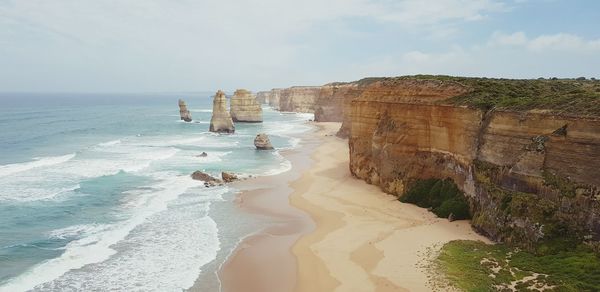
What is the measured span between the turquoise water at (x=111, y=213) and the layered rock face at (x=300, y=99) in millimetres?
71395

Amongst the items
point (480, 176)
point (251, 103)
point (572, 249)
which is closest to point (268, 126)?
point (251, 103)

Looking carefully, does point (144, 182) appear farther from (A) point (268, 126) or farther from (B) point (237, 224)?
(A) point (268, 126)

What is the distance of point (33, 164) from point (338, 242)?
113 ft

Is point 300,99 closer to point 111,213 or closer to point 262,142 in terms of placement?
point 262,142

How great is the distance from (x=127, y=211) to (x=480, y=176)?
20394 millimetres

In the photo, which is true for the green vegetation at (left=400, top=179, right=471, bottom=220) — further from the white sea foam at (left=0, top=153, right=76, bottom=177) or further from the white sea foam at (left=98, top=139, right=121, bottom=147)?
the white sea foam at (left=98, top=139, right=121, bottom=147)

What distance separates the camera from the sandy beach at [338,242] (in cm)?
1833

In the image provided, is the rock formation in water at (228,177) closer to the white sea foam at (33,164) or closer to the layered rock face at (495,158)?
the layered rock face at (495,158)

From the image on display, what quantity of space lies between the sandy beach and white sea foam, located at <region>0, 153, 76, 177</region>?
21.8 meters

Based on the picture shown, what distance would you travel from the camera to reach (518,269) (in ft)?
56.1

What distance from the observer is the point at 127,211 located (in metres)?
28.8


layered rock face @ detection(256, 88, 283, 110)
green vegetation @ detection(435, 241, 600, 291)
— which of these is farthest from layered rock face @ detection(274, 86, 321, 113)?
green vegetation @ detection(435, 241, 600, 291)

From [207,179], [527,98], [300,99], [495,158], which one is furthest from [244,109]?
[527,98]

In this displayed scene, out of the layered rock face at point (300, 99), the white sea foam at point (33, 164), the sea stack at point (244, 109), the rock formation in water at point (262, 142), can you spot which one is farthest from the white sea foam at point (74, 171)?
the layered rock face at point (300, 99)
